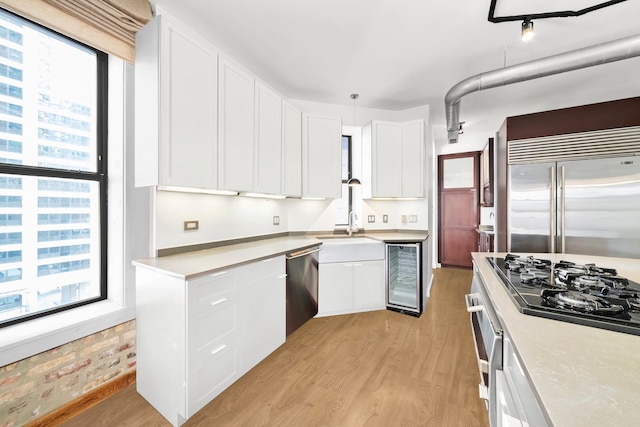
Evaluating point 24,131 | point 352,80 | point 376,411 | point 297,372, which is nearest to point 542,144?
point 352,80

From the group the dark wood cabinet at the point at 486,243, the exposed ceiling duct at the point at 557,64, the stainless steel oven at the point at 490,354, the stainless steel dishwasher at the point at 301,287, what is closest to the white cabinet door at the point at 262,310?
the stainless steel dishwasher at the point at 301,287

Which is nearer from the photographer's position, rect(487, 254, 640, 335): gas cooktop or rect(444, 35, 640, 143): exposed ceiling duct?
rect(487, 254, 640, 335): gas cooktop

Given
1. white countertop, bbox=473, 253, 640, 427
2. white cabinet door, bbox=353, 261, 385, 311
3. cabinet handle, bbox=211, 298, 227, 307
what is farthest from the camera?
white cabinet door, bbox=353, 261, 385, 311

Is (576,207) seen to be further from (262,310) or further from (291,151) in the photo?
(262,310)

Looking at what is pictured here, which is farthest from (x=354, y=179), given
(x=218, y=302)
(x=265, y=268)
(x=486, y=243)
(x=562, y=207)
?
(x=486, y=243)

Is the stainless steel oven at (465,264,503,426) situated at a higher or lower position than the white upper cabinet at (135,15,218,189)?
lower

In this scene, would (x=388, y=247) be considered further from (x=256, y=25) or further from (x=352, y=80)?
(x=256, y=25)

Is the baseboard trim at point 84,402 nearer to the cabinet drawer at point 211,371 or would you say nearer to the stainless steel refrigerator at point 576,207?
the cabinet drawer at point 211,371

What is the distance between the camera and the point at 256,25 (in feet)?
6.89

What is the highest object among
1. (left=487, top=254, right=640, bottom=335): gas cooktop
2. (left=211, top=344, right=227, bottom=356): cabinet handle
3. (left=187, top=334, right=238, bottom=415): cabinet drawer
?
(left=487, top=254, right=640, bottom=335): gas cooktop

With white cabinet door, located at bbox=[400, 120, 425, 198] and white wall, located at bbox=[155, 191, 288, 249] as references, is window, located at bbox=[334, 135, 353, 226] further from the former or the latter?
white wall, located at bbox=[155, 191, 288, 249]

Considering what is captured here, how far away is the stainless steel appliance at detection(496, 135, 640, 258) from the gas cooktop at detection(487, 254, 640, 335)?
4.52ft

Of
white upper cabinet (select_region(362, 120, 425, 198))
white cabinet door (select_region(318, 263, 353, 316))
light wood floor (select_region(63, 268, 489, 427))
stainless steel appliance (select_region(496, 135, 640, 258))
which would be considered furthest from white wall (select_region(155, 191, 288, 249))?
stainless steel appliance (select_region(496, 135, 640, 258))

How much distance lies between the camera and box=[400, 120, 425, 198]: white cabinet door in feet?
11.2
